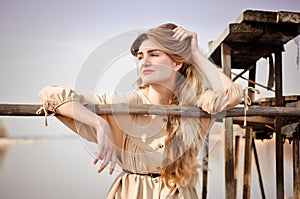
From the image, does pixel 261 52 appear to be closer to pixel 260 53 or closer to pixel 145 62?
pixel 260 53

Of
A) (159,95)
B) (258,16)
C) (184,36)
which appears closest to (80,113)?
(159,95)

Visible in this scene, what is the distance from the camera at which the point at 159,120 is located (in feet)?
4.99

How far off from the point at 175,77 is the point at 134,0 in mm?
2325

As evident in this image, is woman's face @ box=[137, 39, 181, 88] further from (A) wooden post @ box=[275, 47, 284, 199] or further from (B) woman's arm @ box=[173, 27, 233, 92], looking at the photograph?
(A) wooden post @ box=[275, 47, 284, 199]

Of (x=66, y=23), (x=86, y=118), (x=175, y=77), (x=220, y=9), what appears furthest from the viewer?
(x=220, y=9)

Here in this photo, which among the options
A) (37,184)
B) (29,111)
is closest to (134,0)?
(37,184)

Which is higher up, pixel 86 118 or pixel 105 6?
pixel 105 6

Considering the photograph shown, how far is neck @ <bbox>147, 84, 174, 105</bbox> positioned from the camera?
1.54m

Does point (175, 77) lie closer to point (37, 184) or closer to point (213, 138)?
point (213, 138)

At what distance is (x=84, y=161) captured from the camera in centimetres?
360

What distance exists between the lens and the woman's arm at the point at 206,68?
1.51 m

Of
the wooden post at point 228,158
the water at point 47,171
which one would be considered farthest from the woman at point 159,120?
the water at point 47,171

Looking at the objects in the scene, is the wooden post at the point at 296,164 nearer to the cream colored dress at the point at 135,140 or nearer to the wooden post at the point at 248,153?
the wooden post at the point at 248,153

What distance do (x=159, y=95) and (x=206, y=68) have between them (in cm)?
17
